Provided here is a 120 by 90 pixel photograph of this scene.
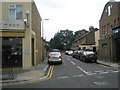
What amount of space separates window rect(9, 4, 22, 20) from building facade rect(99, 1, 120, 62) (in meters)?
11.5

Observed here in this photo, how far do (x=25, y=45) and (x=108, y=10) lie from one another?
15499 mm

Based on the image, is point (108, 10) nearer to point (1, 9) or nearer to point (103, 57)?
point (103, 57)

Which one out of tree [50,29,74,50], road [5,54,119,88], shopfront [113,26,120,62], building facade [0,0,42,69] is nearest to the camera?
road [5,54,119,88]

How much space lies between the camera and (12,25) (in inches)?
569

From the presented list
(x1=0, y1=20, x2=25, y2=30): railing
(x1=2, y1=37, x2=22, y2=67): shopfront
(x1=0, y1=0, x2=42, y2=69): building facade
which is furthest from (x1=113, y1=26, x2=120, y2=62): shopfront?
(x1=2, y1=37, x2=22, y2=67): shopfront

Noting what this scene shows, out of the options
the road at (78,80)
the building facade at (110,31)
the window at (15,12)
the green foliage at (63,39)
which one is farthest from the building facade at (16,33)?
the green foliage at (63,39)

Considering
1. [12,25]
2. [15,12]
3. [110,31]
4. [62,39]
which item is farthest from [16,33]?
[62,39]

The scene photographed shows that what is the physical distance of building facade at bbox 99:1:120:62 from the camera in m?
21.7

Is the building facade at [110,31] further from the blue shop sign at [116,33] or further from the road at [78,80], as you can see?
the road at [78,80]

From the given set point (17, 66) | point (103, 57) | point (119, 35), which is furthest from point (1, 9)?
point (103, 57)

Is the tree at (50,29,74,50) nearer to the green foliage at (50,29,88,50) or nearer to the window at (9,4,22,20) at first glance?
the green foliage at (50,29,88,50)

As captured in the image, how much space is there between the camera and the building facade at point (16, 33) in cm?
1438

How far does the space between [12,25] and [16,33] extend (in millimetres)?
790

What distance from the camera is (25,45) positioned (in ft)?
48.4
